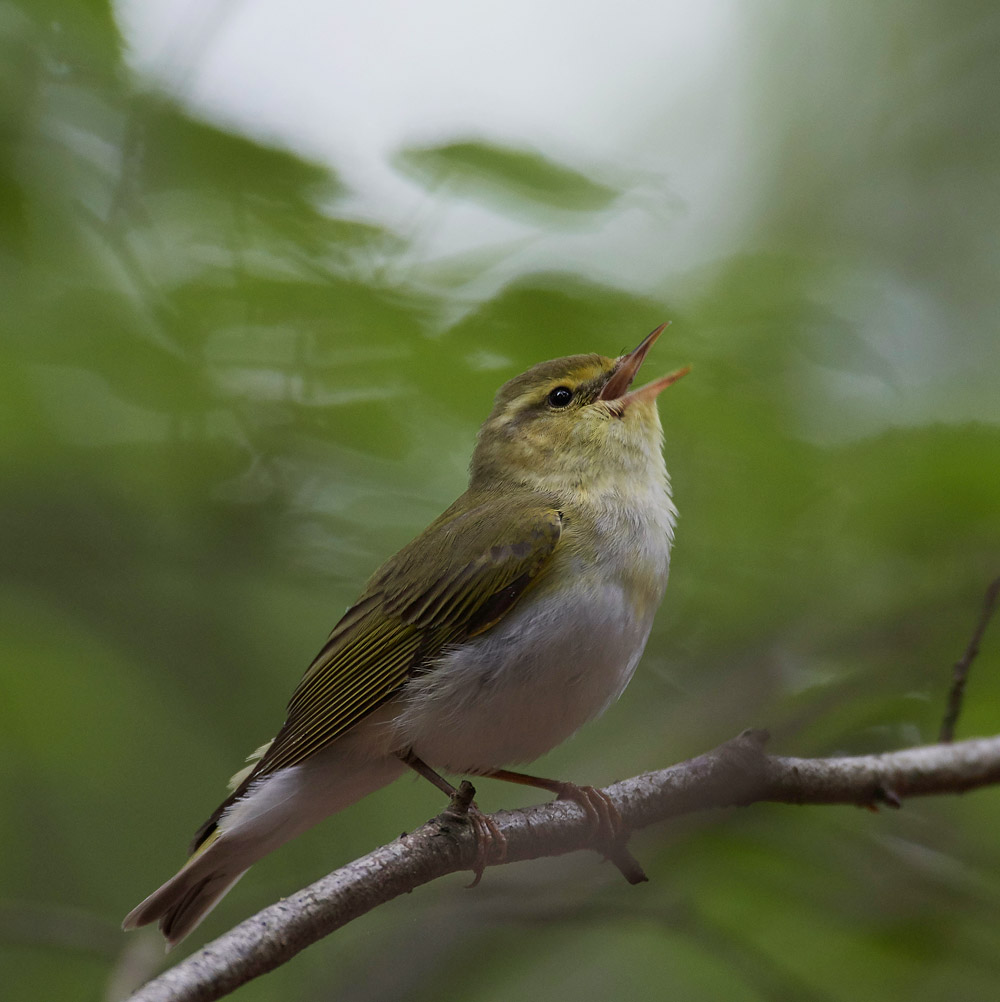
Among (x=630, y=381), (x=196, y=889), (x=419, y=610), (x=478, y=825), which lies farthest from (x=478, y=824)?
(x=630, y=381)

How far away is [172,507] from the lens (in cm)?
369

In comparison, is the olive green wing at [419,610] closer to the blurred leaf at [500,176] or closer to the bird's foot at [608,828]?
the bird's foot at [608,828]

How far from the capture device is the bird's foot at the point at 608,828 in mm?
2596

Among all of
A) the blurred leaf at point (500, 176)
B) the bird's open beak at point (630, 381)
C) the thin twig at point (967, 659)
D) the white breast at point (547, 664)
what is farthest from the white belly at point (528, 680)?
the blurred leaf at point (500, 176)

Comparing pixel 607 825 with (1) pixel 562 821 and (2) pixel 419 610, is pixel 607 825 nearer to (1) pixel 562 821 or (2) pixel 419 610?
(1) pixel 562 821

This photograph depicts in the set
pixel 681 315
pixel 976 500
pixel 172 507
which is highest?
pixel 681 315

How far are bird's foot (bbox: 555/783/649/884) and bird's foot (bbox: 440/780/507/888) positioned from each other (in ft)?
0.82

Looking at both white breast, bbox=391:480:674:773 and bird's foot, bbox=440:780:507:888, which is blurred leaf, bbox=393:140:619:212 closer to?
white breast, bbox=391:480:674:773

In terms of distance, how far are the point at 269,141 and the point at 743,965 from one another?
2779 mm

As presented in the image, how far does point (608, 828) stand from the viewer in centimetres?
269

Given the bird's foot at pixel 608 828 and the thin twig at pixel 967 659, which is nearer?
the bird's foot at pixel 608 828

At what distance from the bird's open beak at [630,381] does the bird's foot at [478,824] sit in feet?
3.71

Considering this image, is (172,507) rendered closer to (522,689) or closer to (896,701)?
(522,689)

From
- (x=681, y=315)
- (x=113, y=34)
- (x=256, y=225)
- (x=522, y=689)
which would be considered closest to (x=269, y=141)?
(x=256, y=225)
